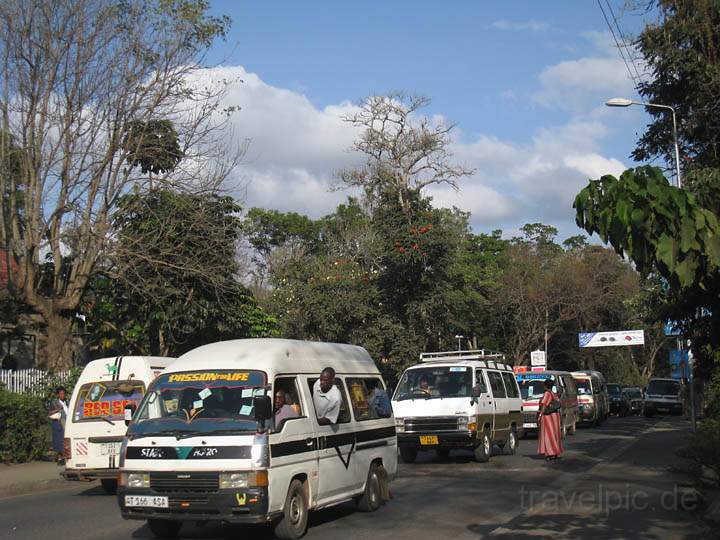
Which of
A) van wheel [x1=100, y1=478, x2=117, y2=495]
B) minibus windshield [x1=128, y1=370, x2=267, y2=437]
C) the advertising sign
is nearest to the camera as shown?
minibus windshield [x1=128, y1=370, x2=267, y2=437]

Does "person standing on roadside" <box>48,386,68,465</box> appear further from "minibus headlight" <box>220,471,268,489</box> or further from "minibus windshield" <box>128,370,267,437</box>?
"minibus headlight" <box>220,471,268,489</box>

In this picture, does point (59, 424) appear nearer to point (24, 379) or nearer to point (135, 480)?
point (24, 379)

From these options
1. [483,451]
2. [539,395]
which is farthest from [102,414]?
[539,395]

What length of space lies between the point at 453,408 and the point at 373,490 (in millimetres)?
6686

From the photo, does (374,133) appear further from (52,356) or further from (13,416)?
(13,416)

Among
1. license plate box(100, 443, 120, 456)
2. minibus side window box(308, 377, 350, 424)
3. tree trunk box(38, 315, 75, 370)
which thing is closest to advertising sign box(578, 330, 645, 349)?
tree trunk box(38, 315, 75, 370)

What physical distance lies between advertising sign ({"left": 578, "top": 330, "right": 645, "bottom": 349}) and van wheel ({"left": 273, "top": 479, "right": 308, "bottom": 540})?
161 ft

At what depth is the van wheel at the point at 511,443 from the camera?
2086 cm

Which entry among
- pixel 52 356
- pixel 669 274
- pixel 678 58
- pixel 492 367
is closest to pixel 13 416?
pixel 52 356

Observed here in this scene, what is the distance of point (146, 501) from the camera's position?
29.9ft

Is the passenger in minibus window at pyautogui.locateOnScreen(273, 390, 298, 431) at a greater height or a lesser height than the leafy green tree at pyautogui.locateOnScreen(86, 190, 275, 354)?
lesser

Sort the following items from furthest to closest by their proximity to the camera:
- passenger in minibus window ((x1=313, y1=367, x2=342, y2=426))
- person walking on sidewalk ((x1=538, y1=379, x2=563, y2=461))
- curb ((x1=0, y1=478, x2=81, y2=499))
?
person walking on sidewalk ((x1=538, y1=379, x2=563, y2=461)), curb ((x1=0, y1=478, x2=81, y2=499)), passenger in minibus window ((x1=313, y1=367, x2=342, y2=426))

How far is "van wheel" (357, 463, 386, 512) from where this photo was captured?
38.8 feet

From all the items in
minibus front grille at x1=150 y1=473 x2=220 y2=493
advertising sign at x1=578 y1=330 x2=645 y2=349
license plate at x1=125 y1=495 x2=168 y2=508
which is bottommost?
license plate at x1=125 y1=495 x2=168 y2=508
